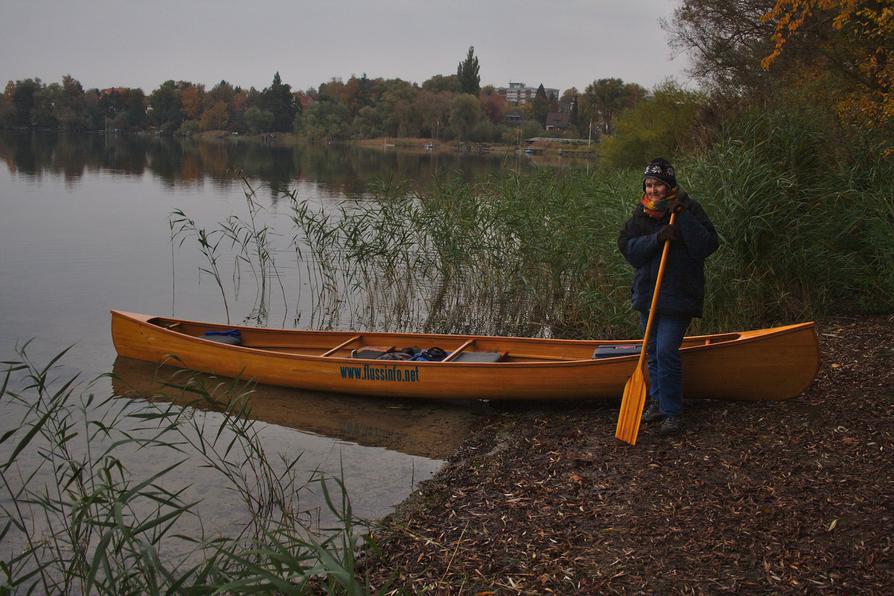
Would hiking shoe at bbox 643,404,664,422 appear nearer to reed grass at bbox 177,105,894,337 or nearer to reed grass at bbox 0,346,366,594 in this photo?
reed grass at bbox 0,346,366,594

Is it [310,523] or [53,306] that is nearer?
[310,523]

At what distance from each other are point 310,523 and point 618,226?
15.8 ft


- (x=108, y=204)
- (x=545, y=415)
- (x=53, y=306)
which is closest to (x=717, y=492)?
(x=545, y=415)

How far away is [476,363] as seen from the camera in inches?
258

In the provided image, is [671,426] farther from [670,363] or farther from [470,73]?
[470,73]

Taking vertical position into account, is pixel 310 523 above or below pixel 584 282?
below

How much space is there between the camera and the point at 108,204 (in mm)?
21266

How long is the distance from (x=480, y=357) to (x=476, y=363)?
549 mm

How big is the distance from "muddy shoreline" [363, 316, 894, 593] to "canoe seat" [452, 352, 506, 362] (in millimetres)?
1126

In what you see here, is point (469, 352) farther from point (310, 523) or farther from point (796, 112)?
point (796, 112)

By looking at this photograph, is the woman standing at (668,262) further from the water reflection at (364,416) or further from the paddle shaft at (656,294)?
the water reflection at (364,416)

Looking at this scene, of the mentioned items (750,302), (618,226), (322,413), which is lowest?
(322,413)

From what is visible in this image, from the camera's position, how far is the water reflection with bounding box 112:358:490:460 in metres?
6.31

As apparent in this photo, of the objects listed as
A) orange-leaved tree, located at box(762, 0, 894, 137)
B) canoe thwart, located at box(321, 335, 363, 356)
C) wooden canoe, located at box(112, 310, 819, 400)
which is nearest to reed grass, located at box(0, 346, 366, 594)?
wooden canoe, located at box(112, 310, 819, 400)
